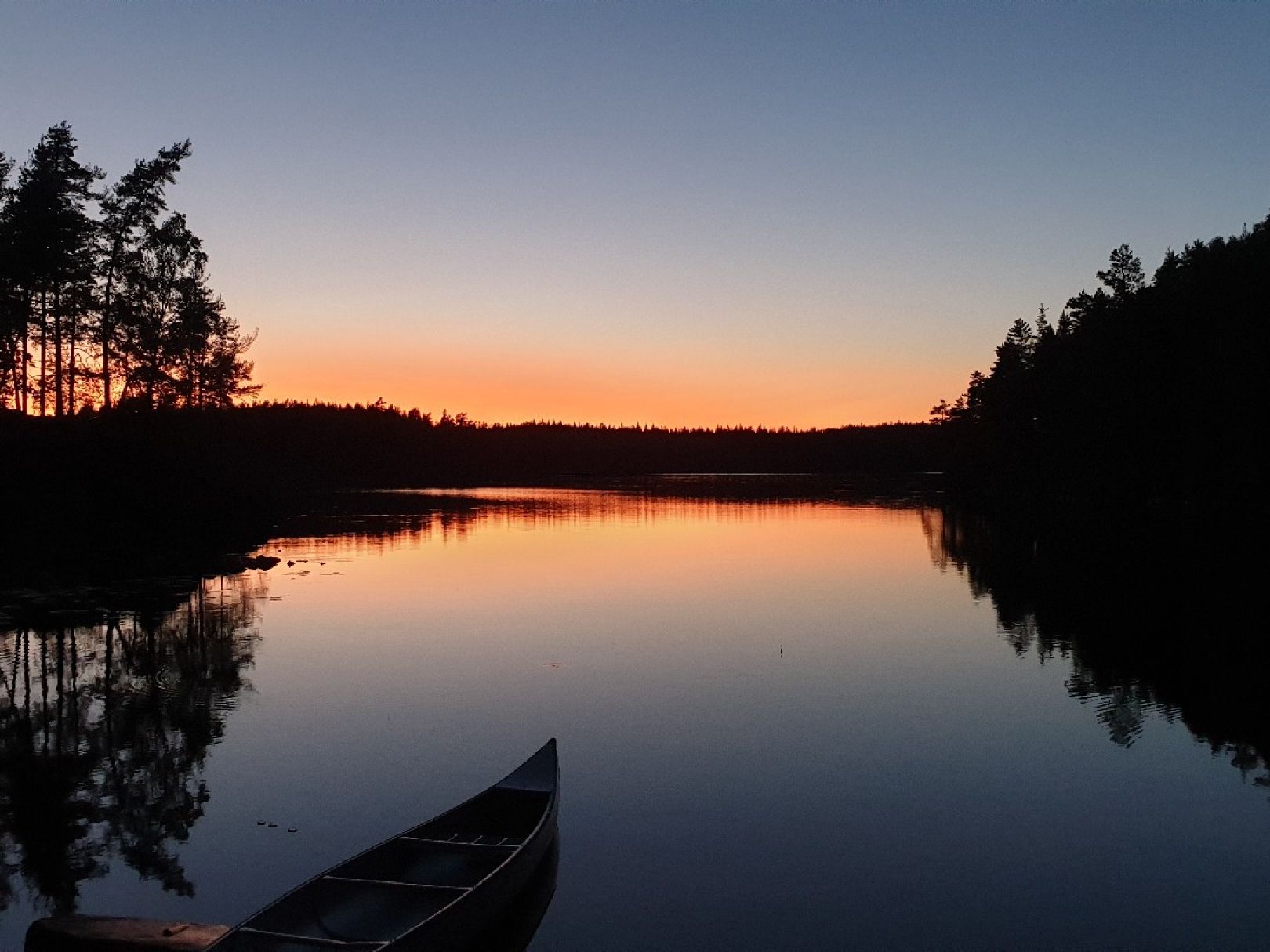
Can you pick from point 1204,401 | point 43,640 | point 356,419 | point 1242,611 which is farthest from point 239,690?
point 356,419

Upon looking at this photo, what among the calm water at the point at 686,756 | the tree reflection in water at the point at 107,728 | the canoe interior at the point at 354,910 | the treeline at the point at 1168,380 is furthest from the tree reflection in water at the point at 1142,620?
the tree reflection in water at the point at 107,728

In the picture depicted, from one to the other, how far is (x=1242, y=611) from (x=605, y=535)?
3872 cm

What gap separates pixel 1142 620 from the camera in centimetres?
3044

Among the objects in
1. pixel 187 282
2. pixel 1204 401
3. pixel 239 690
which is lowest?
pixel 239 690

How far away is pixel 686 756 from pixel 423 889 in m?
7.83

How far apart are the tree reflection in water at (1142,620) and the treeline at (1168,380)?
17.0 ft

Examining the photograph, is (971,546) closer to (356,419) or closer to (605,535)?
(605,535)

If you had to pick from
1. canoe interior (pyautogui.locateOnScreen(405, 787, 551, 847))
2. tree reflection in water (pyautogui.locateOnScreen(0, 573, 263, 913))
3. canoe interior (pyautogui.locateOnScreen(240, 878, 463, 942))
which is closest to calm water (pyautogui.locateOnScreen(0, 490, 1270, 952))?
tree reflection in water (pyautogui.locateOnScreen(0, 573, 263, 913))

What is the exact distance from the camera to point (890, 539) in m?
59.4

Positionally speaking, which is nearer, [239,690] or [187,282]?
[239,690]

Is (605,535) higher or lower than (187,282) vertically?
lower

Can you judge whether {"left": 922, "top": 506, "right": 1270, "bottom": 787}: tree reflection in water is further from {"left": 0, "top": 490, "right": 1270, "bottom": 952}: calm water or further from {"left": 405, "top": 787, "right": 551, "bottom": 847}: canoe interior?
{"left": 405, "top": 787, "right": 551, "bottom": 847}: canoe interior

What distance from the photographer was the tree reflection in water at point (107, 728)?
12539mm

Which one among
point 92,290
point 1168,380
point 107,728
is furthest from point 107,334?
point 1168,380
